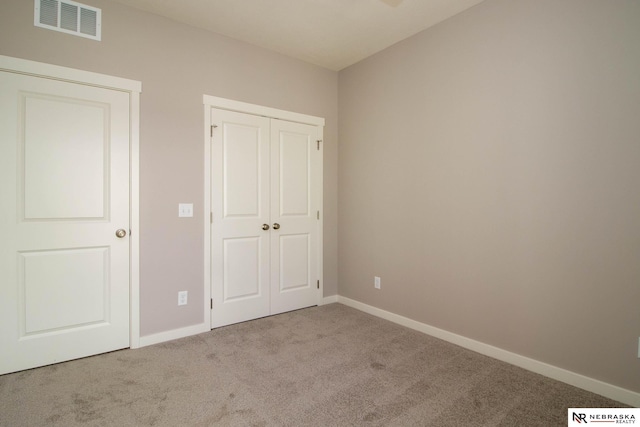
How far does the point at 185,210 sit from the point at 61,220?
0.88m

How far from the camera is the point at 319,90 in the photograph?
12.4ft

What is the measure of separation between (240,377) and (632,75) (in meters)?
3.13

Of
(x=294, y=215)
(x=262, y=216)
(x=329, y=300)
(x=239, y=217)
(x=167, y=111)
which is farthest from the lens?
(x=329, y=300)

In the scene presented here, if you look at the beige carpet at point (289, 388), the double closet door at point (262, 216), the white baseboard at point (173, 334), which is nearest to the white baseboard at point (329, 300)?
the double closet door at point (262, 216)

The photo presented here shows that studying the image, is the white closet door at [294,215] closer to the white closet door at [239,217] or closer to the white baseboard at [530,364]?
the white closet door at [239,217]

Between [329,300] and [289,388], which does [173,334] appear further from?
[329,300]

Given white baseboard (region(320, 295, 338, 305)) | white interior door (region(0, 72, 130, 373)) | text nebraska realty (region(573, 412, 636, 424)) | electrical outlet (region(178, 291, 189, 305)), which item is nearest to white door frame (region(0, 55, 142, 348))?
white interior door (region(0, 72, 130, 373))

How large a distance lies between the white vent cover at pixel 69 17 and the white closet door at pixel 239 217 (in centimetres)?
105

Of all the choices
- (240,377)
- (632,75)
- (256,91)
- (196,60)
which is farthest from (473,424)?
(196,60)

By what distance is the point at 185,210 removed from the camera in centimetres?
289

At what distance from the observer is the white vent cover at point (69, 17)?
229cm

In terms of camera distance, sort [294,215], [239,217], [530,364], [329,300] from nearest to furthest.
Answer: [530,364], [239,217], [294,215], [329,300]

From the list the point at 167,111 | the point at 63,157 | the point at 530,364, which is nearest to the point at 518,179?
the point at 530,364

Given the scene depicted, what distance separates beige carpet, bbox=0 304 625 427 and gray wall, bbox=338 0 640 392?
420 millimetres
